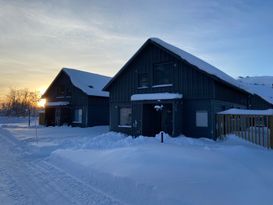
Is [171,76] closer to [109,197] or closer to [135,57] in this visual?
[135,57]

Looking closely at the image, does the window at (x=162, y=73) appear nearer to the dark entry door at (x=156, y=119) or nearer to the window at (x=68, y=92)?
the dark entry door at (x=156, y=119)

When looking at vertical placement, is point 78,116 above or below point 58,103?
below

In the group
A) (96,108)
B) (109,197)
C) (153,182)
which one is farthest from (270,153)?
(96,108)

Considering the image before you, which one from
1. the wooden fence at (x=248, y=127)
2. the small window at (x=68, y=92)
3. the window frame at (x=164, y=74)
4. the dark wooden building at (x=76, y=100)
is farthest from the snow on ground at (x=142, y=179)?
the small window at (x=68, y=92)

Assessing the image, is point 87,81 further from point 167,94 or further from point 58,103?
point 167,94

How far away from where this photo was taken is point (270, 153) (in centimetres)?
1207

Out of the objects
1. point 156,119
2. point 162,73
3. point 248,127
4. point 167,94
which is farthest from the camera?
point 156,119

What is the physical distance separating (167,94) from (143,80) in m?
3.18

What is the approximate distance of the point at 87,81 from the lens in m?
34.5

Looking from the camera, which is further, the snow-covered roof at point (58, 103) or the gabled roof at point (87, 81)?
the snow-covered roof at point (58, 103)

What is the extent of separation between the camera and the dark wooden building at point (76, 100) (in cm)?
3114

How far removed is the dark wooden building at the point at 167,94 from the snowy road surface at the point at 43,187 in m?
10.1

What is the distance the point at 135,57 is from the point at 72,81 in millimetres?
13147

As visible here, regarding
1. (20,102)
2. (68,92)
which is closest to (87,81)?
(68,92)
